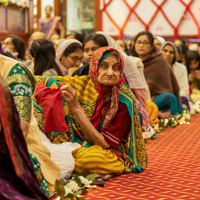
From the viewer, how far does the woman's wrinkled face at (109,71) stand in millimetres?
2441

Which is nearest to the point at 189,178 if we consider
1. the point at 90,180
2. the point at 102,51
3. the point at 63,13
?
the point at 90,180

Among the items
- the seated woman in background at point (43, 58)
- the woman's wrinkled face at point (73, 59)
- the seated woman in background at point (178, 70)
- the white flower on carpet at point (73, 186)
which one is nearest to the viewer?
the white flower on carpet at point (73, 186)

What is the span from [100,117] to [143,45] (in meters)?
2.85

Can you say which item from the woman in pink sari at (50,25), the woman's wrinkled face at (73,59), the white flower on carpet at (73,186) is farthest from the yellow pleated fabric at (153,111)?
the woman in pink sari at (50,25)

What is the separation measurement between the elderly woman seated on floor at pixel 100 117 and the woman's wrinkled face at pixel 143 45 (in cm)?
267

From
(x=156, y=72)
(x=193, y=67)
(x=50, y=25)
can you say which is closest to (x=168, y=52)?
(x=156, y=72)

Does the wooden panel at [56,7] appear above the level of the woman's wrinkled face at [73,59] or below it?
above

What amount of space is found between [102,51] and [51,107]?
1.55 ft

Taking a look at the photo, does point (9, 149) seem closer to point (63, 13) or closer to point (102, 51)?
point (102, 51)

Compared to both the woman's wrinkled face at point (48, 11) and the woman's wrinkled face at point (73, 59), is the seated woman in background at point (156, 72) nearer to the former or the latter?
the woman's wrinkled face at point (73, 59)

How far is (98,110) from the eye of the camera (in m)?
2.55

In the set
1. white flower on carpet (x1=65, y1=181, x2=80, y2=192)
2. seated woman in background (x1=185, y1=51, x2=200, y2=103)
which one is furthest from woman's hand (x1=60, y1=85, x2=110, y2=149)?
seated woman in background (x1=185, y1=51, x2=200, y2=103)

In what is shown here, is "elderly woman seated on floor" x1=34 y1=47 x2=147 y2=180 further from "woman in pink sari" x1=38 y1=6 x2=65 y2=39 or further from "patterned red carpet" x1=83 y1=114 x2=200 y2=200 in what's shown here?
"woman in pink sari" x1=38 y1=6 x2=65 y2=39

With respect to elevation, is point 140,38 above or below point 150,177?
above
